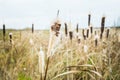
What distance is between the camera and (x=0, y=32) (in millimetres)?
3740

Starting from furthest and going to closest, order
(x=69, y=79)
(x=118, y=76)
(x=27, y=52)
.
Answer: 1. (x=27, y=52)
2. (x=118, y=76)
3. (x=69, y=79)

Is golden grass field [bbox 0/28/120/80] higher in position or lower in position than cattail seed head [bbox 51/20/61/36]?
lower

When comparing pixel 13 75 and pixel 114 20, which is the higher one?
pixel 114 20

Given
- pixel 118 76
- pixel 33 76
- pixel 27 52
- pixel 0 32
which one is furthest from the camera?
pixel 0 32

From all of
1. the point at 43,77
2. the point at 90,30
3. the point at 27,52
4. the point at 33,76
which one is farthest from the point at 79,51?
the point at 43,77

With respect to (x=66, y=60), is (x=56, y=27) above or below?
above

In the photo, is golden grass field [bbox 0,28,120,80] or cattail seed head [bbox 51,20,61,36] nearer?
cattail seed head [bbox 51,20,61,36]

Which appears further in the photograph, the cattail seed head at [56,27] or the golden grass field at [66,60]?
the golden grass field at [66,60]

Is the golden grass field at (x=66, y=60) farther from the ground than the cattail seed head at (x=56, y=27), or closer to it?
closer to it

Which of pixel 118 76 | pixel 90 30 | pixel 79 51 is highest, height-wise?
pixel 90 30

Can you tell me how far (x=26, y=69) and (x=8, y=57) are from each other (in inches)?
16.3

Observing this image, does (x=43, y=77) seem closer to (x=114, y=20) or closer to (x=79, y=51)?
(x=79, y=51)

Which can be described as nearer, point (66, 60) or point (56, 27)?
point (56, 27)

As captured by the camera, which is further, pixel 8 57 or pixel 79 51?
pixel 8 57
